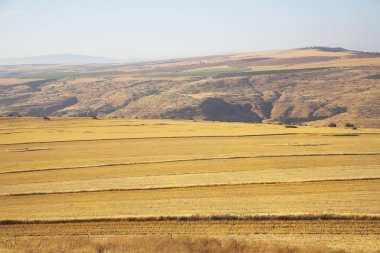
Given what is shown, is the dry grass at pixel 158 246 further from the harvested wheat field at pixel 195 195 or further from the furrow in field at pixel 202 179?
the furrow in field at pixel 202 179

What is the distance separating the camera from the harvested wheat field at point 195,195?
18.5 meters

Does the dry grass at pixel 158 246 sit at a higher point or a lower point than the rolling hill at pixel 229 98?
higher

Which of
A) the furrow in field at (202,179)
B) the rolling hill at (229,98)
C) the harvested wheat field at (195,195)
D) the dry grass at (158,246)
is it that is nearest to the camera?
the dry grass at (158,246)

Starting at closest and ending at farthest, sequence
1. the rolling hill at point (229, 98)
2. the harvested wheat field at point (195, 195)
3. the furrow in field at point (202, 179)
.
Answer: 1. the harvested wheat field at point (195, 195)
2. the furrow in field at point (202, 179)
3. the rolling hill at point (229, 98)

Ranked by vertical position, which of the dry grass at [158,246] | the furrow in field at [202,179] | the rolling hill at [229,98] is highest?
the dry grass at [158,246]

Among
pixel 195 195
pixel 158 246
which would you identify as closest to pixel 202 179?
pixel 195 195

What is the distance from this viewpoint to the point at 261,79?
153 meters

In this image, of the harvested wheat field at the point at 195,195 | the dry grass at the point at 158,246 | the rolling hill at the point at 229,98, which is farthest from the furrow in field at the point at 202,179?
the rolling hill at the point at 229,98

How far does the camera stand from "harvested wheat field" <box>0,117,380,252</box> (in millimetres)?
18531

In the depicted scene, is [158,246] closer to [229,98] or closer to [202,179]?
[202,179]

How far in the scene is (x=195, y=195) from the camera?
2647 centimetres

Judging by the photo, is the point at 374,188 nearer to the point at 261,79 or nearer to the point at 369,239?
the point at 369,239

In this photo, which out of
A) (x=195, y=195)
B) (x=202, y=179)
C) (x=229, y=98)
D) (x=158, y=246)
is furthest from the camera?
(x=229, y=98)

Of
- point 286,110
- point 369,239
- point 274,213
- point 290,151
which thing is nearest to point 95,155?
point 290,151
